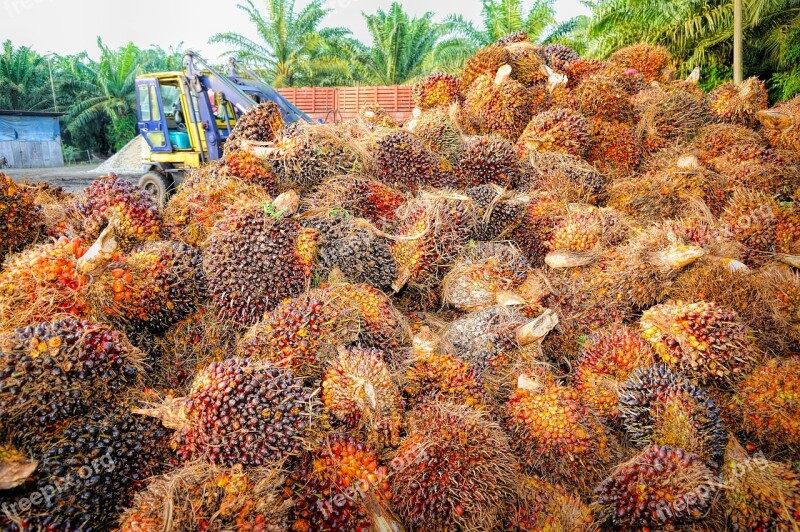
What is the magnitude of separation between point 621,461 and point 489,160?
2168 mm

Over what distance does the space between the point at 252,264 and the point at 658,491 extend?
6.55 ft

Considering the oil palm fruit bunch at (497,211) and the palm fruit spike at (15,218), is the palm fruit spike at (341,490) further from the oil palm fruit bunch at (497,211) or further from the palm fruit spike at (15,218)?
the palm fruit spike at (15,218)

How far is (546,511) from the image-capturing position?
5.96 ft

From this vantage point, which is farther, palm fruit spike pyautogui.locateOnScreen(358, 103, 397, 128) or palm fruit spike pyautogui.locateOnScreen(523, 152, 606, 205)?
palm fruit spike pyautogui.locateOnScreen(358, 103, 397, 128)

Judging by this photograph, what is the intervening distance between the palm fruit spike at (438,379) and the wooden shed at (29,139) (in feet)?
96.6

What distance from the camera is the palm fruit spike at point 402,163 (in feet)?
10.5

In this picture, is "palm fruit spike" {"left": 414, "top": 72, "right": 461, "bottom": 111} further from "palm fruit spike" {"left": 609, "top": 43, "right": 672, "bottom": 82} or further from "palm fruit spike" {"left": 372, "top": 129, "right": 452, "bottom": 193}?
"palm fruit spike" {"left": 609, "top": 43, "right": 672, "bottom": 82}

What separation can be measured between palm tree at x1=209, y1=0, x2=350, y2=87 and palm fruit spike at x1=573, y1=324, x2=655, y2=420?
2228 centimetres

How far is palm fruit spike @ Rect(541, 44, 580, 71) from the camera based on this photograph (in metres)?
5.00

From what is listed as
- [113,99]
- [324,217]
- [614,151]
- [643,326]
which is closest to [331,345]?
[324,217]

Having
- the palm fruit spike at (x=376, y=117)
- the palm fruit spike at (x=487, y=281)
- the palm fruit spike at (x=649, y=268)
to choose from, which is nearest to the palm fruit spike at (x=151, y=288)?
the palm fruit spike at (x=487, y=281)

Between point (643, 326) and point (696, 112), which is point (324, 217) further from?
point (696, 112)

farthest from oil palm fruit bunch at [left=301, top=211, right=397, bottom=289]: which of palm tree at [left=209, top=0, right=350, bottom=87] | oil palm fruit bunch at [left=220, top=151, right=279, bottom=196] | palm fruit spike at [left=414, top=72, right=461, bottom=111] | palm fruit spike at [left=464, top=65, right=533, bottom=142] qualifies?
palm tree at [left=209, top=0, right=350, bottom=87]

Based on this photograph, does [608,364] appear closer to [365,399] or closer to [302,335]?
[365,399]
